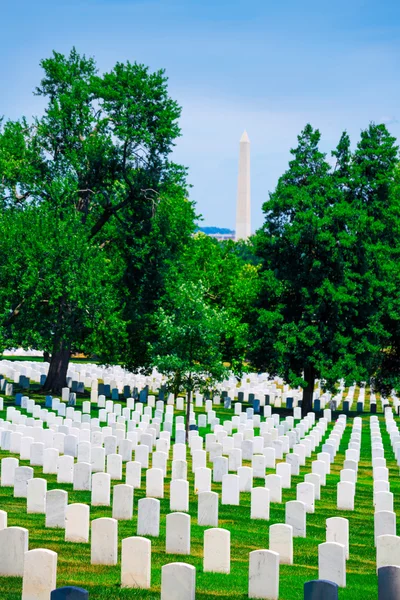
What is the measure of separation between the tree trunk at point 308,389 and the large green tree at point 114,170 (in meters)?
6.72

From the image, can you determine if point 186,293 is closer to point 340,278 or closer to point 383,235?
point 340,278

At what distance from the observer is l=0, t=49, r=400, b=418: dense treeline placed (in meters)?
39.3

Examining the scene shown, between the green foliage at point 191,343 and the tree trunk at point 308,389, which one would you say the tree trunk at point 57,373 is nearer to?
the tree trunk at point 308,389

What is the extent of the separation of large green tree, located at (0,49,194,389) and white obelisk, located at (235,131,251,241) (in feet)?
233

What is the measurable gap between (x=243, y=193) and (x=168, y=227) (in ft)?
247

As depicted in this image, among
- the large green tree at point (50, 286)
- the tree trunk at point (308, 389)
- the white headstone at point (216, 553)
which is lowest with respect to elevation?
the white headstone at point (216, 553)

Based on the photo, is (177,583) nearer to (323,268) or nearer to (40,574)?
(40,574)

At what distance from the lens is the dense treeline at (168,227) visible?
3931cm

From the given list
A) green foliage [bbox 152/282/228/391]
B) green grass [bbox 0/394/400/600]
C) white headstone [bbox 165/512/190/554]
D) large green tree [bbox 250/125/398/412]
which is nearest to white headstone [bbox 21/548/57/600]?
green grass [bbox 0/394/400/600]

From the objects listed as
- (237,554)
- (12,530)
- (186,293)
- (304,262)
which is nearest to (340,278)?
(304,262)

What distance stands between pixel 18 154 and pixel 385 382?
19.6m

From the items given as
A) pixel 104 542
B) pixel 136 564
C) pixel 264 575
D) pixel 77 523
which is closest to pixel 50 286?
pixel 77 523

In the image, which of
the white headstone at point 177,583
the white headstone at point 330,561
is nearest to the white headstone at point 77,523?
the white headstone at point 330,561

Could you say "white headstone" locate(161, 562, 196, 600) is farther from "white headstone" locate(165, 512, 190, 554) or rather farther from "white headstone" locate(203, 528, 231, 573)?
"white headstone" locate(165, 512, 190, 554)
